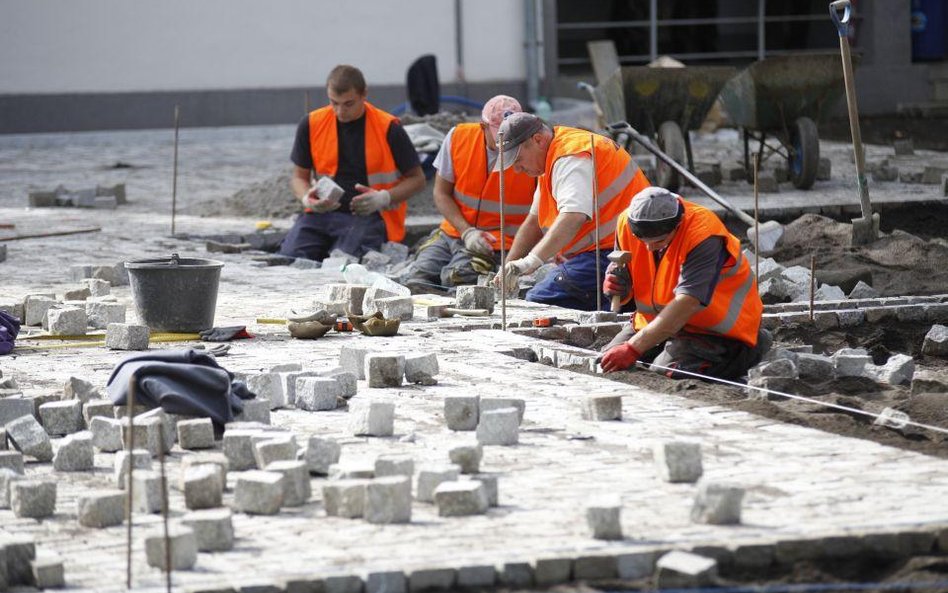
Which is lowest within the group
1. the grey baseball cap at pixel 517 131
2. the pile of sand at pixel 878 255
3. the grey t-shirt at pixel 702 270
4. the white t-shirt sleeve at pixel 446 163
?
the pile of sand at pixel 878 255

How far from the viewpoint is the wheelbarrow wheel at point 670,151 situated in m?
14.8

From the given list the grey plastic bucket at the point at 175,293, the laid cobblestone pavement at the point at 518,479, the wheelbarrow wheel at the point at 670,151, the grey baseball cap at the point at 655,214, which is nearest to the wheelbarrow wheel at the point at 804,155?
the wheelbarrow wheel at the point at 670,151

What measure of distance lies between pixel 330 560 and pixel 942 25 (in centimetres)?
2115

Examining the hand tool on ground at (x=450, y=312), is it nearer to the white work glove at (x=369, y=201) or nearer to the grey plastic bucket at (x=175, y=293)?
the grey plastic bucket at (x=175, y=293)

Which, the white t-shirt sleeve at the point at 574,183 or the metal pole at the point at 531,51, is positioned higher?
the metal pole at the point at 531,51

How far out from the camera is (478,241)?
1030cm

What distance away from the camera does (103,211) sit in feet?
51.0

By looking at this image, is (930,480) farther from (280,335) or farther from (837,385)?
(280,335)

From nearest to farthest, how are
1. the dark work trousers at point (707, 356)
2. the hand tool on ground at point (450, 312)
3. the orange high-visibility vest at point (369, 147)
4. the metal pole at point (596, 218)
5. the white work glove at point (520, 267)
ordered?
the dark work trousers at point (707, 356)
the metal pole at point (596, 218)
the white work glove at point (520, 267)
the hand tool on ground at point (450, 312)
the orange high-visibility vest at point (369, 147)

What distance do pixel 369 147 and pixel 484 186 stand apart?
1762 millimetres

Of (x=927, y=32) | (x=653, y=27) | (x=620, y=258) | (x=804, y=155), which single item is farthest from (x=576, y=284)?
(x=927, y=32)

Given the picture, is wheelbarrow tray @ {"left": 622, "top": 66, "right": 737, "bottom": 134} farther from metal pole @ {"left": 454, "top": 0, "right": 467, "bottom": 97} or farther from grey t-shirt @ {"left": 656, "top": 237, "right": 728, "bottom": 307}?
grey t-shirt @ {"left": 656, "top": 237, "right": 728, "bottom": 307}

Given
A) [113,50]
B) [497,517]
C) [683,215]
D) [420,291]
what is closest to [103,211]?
[420,291]

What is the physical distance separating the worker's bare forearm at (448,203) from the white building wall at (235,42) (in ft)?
40.5
